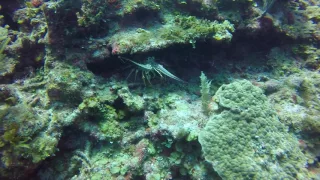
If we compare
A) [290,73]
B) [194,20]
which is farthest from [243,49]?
[194,20]

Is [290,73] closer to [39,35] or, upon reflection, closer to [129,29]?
[129,29]

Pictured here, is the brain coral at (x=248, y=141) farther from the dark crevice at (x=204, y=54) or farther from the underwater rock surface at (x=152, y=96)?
the dark crevice at (x=204, y=54)

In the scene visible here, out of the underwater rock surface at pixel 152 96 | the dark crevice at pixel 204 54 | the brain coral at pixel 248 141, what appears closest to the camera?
the brain coral at pixel 248 141

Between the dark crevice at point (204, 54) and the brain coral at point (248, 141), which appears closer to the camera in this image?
the brain coral at point (248, 141)

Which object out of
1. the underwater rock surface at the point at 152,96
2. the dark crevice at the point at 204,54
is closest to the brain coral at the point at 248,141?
the underwater rock surface at the point at 152,96

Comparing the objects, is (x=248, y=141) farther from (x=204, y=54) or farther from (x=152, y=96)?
(x=204, y=54)

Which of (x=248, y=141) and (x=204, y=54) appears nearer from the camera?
(x=248, y=141)

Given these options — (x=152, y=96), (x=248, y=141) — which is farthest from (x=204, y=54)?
(x=248, y=141)
